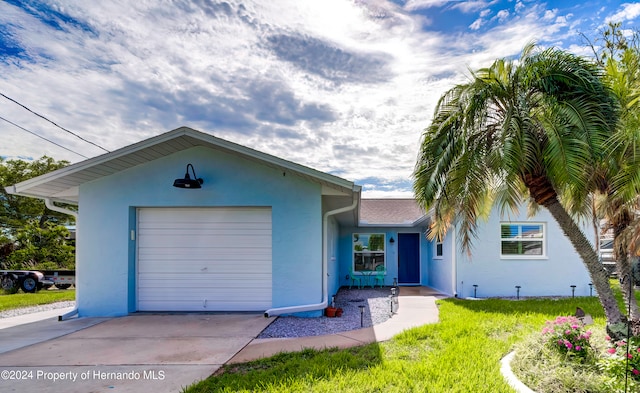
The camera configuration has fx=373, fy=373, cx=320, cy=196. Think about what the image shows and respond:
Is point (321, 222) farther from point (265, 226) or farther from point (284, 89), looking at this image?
point (284, 89)

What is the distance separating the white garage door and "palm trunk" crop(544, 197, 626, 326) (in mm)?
5890

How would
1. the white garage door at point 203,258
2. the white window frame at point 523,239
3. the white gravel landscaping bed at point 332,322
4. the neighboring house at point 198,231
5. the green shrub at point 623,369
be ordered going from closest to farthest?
1. the green shrub at point 623,369
2. the white gravel landscaping bed at point 332,322
3. the neighboring house at point 198,231
4. the white garage door at point 203,258
5. the white window frame at point 523,239

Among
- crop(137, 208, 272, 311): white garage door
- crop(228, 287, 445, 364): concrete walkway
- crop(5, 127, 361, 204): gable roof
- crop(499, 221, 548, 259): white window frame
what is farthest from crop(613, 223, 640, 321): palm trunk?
crop(137, 208, 272, 311): white garage door

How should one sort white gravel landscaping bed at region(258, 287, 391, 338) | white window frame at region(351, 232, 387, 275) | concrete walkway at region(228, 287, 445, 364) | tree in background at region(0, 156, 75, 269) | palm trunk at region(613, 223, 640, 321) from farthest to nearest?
1. tree in background at region(0, 156, 75, 269)
2. white window frame at region(351, 232, 387, 275)
3. white gravel landscaping bed at region(258, 287, 391, 338)
4. concrete walkway at region(228, 287, 445, 364)
5. palm trunk at region(613, 223, 640, 321)

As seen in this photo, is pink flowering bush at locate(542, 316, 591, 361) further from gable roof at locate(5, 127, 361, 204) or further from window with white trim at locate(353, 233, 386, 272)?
window with white trim at locate(353, 233, 386, 272)

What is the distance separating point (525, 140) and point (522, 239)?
314 inches

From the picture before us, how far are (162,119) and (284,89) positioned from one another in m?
5.35

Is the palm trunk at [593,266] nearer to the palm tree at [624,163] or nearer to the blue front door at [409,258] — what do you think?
the palm tree at [624,163]

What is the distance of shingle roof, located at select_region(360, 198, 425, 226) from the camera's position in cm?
1548

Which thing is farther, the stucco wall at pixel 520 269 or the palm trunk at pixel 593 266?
the stucco wall at pixel 520 269

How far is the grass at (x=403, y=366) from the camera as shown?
4199mm

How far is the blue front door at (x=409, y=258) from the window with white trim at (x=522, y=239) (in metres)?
5.00

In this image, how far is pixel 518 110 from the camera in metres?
5.45

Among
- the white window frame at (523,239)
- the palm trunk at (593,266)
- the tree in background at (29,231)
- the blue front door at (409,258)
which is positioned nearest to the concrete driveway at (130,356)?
the palm trunk at (593,266)
